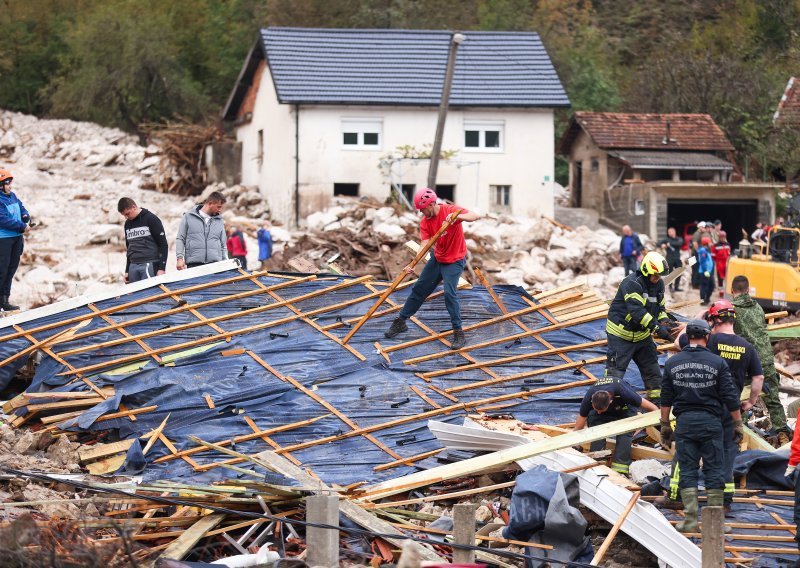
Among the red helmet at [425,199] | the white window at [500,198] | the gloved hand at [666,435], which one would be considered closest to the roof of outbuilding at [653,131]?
the white window at [500,198]

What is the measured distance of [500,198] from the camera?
33469 mm

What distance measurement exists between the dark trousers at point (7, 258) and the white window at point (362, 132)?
→ 19.2 metres

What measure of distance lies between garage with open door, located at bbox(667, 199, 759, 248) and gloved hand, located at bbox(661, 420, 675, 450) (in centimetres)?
2293

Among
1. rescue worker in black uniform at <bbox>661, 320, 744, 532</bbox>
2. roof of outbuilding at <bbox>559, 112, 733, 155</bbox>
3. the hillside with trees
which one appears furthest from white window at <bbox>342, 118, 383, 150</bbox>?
rescue worker in black uniform at <bbox>661, 320, 744, 532</bbox>

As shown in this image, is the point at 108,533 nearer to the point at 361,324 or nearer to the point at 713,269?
the point at 361,324

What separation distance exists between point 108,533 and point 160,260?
5630mm

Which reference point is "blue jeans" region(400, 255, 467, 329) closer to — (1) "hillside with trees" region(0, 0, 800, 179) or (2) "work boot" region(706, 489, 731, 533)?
(2) "work boot" region(706, 489, 731, 533)

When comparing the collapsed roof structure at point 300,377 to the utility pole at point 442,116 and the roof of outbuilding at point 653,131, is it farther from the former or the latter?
the roof of outbuilding at point 653,131

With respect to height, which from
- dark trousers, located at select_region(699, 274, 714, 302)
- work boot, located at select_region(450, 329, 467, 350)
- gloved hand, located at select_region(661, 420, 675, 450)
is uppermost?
work boot, located at select_region(450, 329, 467, 350)

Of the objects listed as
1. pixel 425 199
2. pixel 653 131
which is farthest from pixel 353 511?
pixel 653 131

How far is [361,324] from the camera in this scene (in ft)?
43.4

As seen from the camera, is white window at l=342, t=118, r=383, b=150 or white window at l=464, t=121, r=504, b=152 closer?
white window at l=342, t=118, r=383, b=150

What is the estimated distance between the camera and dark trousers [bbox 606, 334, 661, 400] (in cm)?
1102

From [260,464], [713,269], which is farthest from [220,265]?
[713,269]
